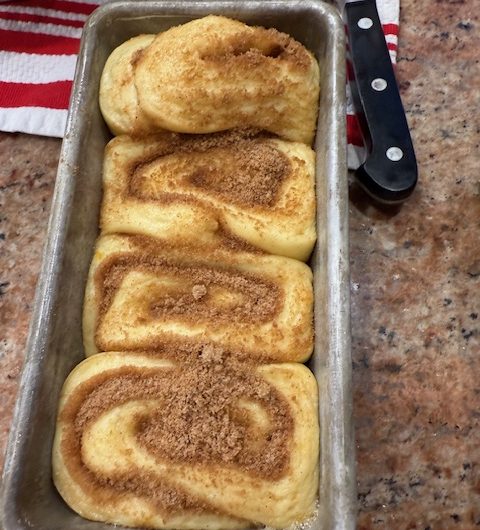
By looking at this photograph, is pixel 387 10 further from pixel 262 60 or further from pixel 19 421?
pixel 19 421

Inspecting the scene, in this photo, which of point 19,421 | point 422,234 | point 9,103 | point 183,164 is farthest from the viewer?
point 9,103

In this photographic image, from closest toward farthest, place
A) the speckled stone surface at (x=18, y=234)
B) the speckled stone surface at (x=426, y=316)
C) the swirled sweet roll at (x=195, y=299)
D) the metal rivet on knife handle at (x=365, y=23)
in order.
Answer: the swirled sweet roll at (x=195, y=299) < the speckled stone surface at (x=426, y=316) < the speckled stone surface at (x=18, y=234) < the metal rivet on knife handle at (x=365, y=23)

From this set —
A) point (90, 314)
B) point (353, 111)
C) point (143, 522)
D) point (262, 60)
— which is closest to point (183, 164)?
point (262, 60)

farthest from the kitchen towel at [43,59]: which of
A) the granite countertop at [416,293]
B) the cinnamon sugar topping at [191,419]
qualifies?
the cinnamon sugar topping at [191,419]

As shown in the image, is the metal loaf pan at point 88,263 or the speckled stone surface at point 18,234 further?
the speckled stone surface at point 18,234

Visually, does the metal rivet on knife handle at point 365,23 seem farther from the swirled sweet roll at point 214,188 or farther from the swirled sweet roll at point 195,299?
the swirled sweet roll at point 195,299

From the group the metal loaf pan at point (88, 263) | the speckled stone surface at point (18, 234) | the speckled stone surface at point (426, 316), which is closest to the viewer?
the metal loaf pan at point (88, 263)
